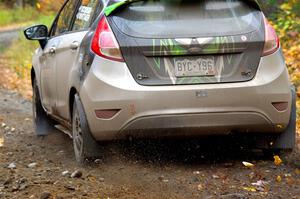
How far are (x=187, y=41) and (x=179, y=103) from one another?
0.53 metres

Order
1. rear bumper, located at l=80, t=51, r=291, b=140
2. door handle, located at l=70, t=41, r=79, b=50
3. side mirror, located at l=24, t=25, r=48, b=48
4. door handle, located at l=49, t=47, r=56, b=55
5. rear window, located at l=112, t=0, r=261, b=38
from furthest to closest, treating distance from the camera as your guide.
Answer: side mirror, located at l=24, t=25, r=48, b=48 < door handle, located at l=49, t=47, r=56, b=55 < door handle, located at l=70, t=41, r=79, b=50 < rear window, located at l=112, t=0, r=261, b=38 < rear bumper, located at l=80, t=51, r=291, b=140

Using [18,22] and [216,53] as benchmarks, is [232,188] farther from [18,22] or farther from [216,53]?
[18,22]

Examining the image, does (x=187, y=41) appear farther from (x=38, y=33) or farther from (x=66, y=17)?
(x=38, y=33)

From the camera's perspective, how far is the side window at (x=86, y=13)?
22.4ft

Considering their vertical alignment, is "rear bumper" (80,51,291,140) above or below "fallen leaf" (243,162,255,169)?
above

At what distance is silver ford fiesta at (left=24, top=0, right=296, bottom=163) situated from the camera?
6.05 metres

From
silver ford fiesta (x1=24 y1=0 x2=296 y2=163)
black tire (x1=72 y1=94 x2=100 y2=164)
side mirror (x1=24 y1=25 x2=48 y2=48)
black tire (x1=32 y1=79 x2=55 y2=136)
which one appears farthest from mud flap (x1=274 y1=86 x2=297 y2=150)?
black tire (x1=32 y1=79 x2=55 y2=136)

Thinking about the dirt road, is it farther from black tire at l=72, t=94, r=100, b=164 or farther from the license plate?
the license plate

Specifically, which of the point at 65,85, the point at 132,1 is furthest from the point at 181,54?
the point at 65,85

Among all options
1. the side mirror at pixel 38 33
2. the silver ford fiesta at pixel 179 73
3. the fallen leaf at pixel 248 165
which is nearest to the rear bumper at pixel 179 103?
the silver ford fiesta at pixel 179 73

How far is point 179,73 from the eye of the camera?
20.0ft

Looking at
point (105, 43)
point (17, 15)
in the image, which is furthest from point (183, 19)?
point (17, 15)

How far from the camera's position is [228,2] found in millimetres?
6438

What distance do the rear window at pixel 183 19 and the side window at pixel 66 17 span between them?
1606mm
